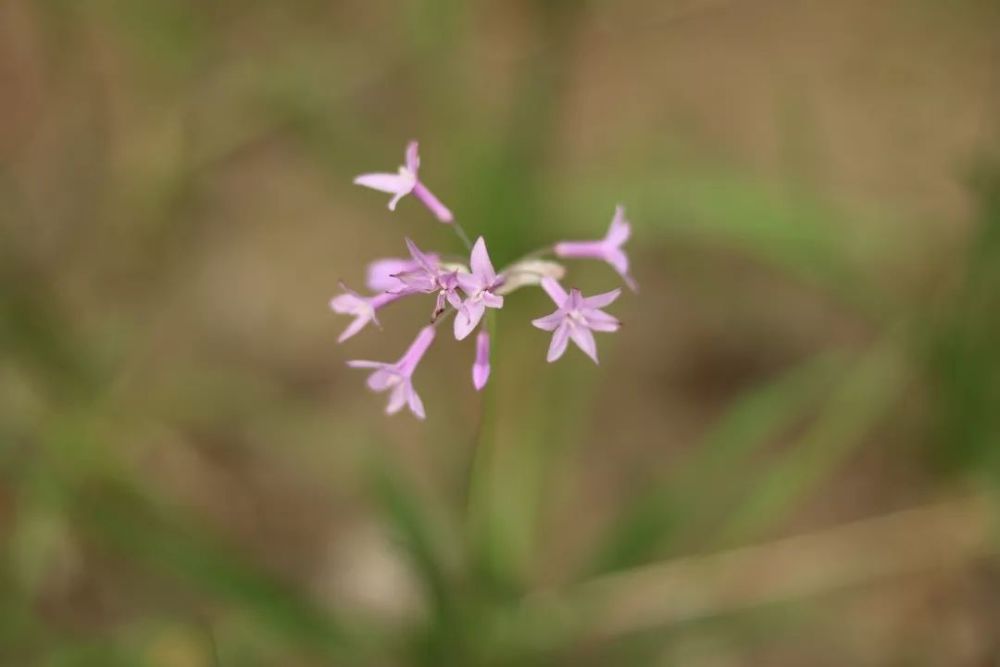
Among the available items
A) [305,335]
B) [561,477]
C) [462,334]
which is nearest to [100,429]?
[305,335]

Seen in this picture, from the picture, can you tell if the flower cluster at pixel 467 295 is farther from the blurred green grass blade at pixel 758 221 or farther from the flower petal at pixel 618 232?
the blurred green grass blade at pixel 758 221

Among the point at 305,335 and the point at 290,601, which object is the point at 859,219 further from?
the point at 290,601

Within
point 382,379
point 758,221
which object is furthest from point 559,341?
point 758,221

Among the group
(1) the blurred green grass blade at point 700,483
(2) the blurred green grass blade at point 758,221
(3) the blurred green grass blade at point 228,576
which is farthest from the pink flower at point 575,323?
(2) the blurred green grass blade at point 758,221

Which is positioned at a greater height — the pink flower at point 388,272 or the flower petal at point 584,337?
the pink flower at point 388,272

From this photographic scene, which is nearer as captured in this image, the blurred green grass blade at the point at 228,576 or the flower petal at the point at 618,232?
the flower petal at the point at 618,232

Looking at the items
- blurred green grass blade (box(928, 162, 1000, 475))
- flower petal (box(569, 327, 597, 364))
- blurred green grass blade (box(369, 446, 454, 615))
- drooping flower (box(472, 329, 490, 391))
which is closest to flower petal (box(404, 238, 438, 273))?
drooping flower (box(472, 329, 490, 391))

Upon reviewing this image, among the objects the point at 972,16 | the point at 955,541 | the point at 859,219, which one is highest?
the point at 972,16
